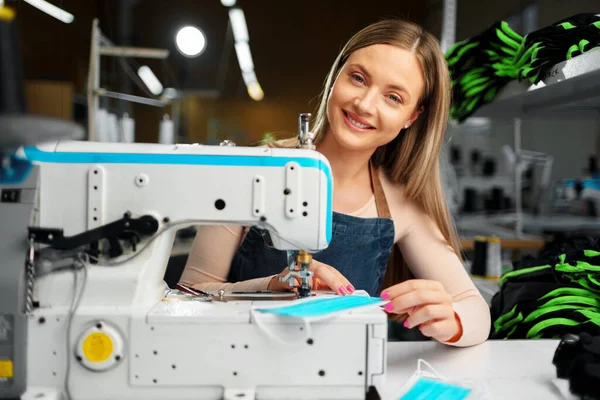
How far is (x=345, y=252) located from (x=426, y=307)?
1.46ft

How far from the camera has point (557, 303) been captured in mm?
1583

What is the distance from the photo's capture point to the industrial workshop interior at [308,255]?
3.53ft

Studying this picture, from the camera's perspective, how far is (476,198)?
639 centimetres

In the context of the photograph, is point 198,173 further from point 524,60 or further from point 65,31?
point 65,31

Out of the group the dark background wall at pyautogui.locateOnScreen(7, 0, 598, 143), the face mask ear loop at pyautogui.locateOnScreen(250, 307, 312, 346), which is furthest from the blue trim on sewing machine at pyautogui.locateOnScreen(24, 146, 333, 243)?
the dark background wall at pyautogui.locateOnScreen(7, 0, 598, 143)

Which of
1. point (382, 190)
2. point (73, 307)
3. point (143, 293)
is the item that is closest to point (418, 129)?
point (382, 190)

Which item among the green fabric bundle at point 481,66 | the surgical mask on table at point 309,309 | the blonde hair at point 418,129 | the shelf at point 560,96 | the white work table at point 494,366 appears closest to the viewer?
the surgical mask on table at point 309,309

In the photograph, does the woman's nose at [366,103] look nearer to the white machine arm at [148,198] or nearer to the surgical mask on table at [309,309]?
the white machine arm at [148,198]

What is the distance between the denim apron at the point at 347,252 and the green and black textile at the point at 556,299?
37 cm

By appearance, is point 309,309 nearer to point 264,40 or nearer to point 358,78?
point 358,78

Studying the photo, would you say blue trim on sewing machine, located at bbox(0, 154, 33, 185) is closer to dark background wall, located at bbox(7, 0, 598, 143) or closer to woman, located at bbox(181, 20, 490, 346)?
woman, located at bbox(181, 20, 490, 346)

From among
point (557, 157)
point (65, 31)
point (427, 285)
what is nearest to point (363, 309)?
point (427, 285)

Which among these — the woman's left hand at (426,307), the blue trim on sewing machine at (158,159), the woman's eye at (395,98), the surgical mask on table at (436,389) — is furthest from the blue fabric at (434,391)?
the woman's eye at (395,98)

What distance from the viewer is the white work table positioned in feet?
3.93
